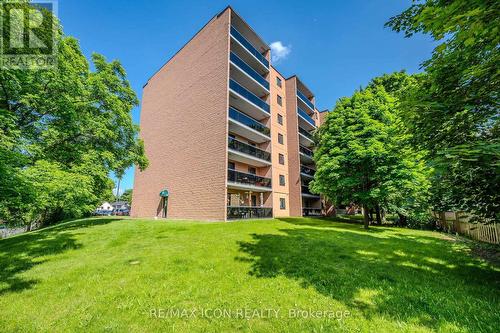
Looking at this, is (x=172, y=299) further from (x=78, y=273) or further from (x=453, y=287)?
(x=453, y=287)

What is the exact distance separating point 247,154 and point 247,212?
5.70 metres

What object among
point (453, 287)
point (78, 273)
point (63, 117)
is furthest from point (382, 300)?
point (63, 117)

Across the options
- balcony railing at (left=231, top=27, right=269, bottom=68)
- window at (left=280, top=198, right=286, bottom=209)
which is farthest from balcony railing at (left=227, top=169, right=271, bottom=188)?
balcony railing at (left=231, top=27, right=269, bottom=68)

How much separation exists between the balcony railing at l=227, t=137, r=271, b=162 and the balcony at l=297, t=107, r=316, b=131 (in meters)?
10.3

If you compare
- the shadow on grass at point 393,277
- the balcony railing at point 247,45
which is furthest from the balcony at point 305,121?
the shadow on grass at point 393,277

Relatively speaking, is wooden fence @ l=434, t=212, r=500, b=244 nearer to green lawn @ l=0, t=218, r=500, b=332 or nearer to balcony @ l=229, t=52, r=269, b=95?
green lawn @ l=0, t=218, r=500, b=332

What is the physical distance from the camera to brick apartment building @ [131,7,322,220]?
19.4 m

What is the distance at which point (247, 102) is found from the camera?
2220 cm

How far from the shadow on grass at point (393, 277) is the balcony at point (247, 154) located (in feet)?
38.6

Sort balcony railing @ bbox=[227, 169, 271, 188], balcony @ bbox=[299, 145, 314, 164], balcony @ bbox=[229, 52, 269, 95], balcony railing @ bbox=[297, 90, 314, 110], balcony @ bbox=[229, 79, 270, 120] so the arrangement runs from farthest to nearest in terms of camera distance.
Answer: balcony railing @ bbox=[297, 90, 314, 110] → balcony @ bbox=[299, 145, 314, 164] → balcony @ bbox=[229, 52, 269, 95] → balcony @ bbox=[229, 79, 270, 120] → balcony railing @ bbox=[227, 169, 271, 188]

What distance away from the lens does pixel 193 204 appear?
19641 millimetres

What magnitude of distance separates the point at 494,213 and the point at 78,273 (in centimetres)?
1143

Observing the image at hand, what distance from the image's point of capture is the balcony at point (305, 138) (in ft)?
104

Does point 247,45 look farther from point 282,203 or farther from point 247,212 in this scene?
point 282,203
